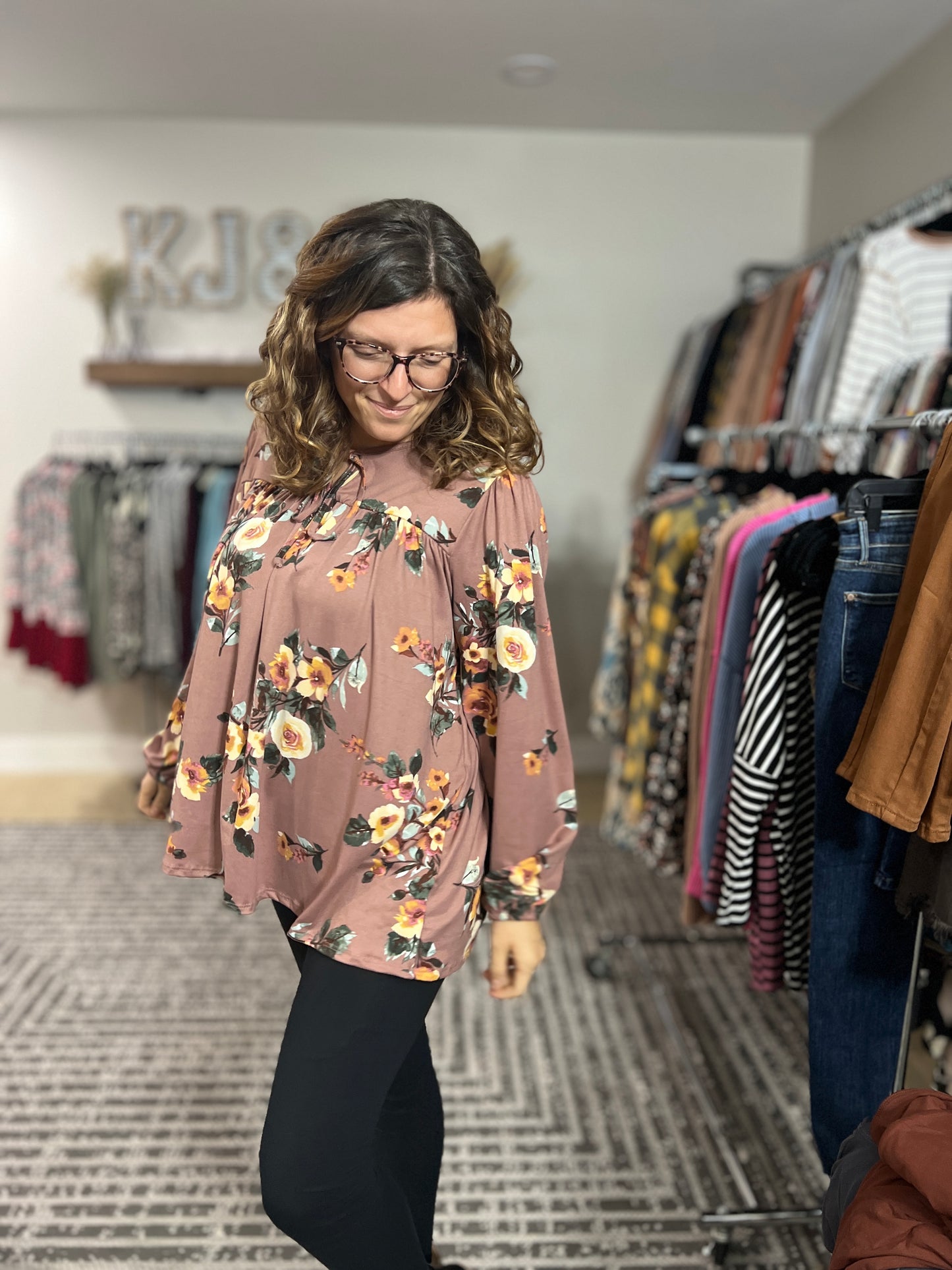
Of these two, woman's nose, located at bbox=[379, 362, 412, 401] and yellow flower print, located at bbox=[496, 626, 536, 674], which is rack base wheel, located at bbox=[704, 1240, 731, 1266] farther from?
woman's nose, located at bbox=[379, 362, 412, 401]

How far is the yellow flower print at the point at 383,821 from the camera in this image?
1062mm

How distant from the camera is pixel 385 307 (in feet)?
3.40

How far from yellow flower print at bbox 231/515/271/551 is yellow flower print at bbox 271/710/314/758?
0.63 feet

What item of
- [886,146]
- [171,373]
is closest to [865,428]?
[886,146]

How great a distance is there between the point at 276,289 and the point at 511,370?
290 centimetres

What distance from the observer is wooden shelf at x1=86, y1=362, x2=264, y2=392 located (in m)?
3.62

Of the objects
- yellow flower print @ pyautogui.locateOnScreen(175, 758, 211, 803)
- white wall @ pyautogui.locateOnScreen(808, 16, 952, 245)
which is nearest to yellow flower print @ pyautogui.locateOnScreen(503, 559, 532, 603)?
yellow flower print @ pyautogui.locateOnScreen(175, 758, 211, 803)

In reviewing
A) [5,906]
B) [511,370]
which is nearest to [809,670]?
[511,370]

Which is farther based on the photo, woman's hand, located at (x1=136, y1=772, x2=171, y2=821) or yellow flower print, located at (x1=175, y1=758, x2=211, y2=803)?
woman's hand, located at (x1=136, y1=772, x2=171, y2=821)

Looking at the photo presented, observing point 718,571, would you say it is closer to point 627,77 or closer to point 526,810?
point 526,810

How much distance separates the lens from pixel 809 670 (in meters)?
1.44

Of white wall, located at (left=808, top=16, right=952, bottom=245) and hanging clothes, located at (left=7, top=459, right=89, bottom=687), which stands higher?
white wall, located at (left=808, top=16, right=952, bottom=245)

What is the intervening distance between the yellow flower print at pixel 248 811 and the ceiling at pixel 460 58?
235cm

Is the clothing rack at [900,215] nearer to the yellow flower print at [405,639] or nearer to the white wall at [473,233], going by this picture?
the white wall at [473,233]
